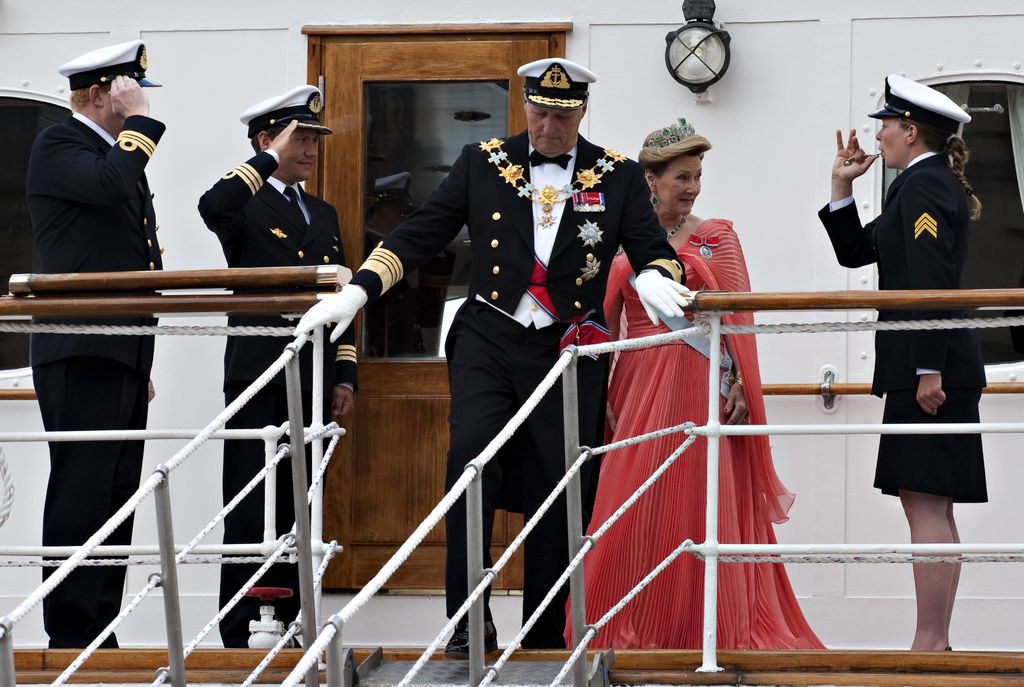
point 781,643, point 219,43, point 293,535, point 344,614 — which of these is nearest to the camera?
point 344,614

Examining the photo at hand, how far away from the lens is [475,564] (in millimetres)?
2910

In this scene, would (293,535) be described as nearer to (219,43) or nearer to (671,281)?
(671,281)

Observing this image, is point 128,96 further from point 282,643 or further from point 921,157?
point 921,157

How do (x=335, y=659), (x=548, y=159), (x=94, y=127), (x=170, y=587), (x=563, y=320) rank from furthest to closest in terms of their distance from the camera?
(x=94, y=127)
(x=548, y=159)
(x=563, y=320)
(x=170, y=587)
(x=335, y=659)

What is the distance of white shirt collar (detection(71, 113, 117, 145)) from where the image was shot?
4.47m

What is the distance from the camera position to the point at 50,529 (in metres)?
4.18

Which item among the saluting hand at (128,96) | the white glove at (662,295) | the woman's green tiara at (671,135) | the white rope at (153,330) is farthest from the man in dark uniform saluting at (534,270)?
the saluting hand at (128,96)

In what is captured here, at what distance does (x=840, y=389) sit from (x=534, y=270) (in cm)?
176

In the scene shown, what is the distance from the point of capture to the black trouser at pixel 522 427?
3869mm

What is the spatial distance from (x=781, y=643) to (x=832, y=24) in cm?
234

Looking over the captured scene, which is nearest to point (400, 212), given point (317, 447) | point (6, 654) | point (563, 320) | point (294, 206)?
point (294, 206)

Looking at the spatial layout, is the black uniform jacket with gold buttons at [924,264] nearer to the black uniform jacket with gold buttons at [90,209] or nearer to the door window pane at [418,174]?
the door window pane at [418,174]

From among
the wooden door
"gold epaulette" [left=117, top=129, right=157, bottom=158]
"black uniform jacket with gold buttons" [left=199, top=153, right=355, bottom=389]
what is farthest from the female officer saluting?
"gold epaulette" [left=117, top=129, right=157, bottom=158]

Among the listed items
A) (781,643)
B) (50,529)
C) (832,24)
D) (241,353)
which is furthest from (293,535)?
(832,24)
